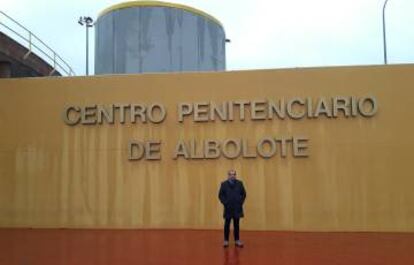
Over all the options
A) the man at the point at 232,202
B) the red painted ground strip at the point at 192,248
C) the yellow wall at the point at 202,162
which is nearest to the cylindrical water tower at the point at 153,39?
the yellow wall at the point at 202,162

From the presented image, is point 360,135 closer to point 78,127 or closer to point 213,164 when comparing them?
point 213,164

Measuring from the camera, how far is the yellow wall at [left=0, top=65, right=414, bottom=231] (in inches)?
638

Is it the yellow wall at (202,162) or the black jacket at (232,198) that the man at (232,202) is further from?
the yellow wall at (202,162)

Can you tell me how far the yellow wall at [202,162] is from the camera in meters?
16.2


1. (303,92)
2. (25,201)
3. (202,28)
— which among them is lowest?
(25,201)

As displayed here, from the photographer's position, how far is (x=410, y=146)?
16203 mm

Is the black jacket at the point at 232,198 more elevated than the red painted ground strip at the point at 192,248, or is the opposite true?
the black jacket at the point at 232,198

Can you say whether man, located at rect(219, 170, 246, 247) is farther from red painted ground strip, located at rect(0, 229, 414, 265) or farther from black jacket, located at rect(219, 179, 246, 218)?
red painted ground strip, located at rect(0, 229, 414, 265)

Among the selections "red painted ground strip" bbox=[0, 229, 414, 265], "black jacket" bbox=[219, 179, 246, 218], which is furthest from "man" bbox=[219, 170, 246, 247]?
"red painted ground strip" bbox=[0, 229, 414, 265]

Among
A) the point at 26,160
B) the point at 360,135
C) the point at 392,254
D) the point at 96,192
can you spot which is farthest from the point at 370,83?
the point at 26,160

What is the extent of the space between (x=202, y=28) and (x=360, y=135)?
9628 mm

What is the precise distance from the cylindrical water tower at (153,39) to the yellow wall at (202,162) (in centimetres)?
635

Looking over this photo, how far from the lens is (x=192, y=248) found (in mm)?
13227

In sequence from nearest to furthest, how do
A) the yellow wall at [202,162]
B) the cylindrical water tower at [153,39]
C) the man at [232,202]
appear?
the man at [232,202] < the yellow wall at [202,162] < the cylindrical water tower at [153,39]
